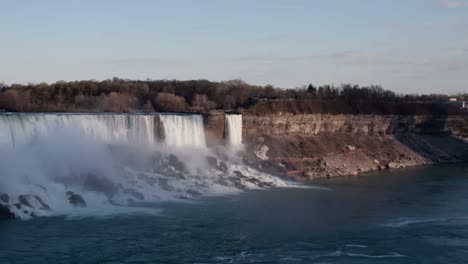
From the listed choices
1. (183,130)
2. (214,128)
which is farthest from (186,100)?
(183,130)

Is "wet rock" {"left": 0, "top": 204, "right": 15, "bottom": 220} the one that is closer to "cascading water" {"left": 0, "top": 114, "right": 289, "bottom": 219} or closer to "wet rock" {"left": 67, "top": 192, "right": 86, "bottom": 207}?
"cascading water" {"left": 0, "top": 114, "right": 289, "bottom": 219}

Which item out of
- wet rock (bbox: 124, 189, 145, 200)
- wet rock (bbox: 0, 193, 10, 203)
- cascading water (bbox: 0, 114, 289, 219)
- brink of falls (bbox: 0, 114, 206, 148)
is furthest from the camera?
brink of falls (bbox: 0, 114, 206, 148)

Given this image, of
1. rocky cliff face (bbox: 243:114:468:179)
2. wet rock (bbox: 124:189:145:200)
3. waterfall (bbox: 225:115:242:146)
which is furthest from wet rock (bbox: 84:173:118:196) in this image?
waterfall (bbox: 225:115:242:146)

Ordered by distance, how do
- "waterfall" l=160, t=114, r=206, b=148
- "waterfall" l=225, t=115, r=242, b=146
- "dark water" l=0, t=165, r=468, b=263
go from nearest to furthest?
1. "dark water" l=0, t=165, r=468, b=263
2. "waterfall" l=160, t=114, r=206, b=148
3. "waterfall" l=225, t=115, r=242, b=146

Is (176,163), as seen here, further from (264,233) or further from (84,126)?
(264,233)

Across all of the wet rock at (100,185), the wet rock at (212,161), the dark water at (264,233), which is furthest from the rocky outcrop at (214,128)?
the wet rock at (100,185)

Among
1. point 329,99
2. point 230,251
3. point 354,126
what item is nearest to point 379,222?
point 230,251

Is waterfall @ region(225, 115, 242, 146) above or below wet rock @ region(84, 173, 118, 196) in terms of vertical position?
above
